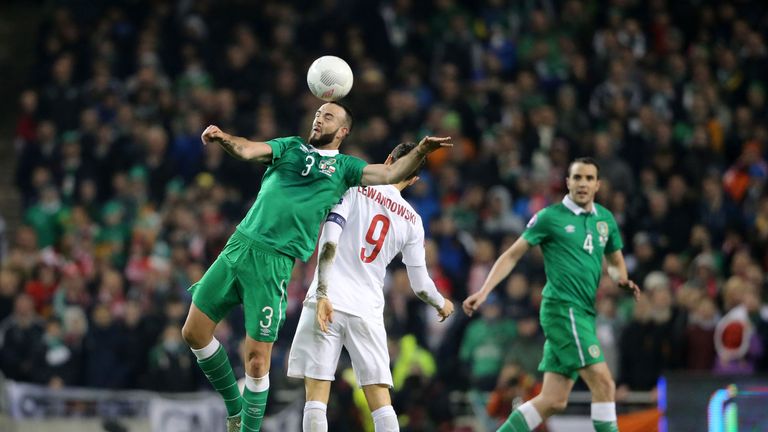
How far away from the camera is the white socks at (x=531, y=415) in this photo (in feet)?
35.2

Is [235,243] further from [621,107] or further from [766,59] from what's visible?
[766,59]

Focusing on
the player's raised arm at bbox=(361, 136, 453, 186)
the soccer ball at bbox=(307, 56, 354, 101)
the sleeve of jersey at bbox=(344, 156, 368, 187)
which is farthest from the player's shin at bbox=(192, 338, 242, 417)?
the soccer ball at bbox=(307, 56, 354, 101)

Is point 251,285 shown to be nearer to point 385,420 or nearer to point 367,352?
point 367,352

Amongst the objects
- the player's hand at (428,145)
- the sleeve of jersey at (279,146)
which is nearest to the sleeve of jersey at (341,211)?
the sleeve of jersey at (279,146)

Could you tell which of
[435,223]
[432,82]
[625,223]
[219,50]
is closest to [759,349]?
[625,223]

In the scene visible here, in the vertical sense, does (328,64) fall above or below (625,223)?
above

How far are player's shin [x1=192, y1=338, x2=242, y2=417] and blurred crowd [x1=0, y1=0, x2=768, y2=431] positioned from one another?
4538 mm

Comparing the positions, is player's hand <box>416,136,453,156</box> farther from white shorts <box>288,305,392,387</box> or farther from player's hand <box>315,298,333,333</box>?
white shorts <box>288,305,392,387</box>

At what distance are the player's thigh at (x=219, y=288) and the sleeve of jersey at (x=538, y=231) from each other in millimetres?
2775

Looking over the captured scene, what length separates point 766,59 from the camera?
779 inches

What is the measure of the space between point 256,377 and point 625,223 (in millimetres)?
8686

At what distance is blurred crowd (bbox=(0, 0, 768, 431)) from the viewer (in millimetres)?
15312

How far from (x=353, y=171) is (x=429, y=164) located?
9510 millimetres

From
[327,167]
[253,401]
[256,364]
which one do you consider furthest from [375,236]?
[253,401]
